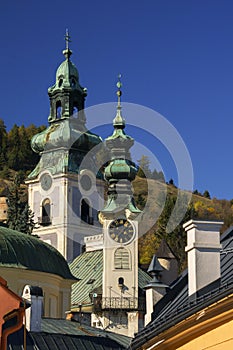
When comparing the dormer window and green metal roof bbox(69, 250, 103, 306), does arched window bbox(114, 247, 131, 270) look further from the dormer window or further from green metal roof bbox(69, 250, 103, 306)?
the dormer window

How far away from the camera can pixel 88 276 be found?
7475 centimetres

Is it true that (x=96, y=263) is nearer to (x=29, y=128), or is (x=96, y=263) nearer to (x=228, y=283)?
(x=228, y=283)

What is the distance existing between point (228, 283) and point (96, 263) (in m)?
63.5

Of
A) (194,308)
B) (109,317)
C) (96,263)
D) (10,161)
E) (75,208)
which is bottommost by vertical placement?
(194,308)

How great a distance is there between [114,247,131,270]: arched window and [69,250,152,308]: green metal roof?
1.90m

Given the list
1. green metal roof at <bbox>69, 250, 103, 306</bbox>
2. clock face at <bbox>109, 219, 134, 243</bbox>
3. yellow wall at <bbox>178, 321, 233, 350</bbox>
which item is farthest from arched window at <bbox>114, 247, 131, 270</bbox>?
yellow wall at <bbox>178, 321, 233, 350</bbox>

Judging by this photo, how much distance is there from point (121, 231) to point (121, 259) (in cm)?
200

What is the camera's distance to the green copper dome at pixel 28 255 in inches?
1563

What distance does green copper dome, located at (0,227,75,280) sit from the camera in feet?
130

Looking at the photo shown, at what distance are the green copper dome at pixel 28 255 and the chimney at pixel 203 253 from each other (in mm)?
24707

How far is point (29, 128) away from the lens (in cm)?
14950

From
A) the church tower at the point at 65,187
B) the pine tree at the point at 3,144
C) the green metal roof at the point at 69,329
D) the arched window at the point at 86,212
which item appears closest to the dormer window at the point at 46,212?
the church tower at the point at 65,187

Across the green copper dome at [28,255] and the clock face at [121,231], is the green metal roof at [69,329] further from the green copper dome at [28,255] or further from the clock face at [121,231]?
the clock face at [121,231]

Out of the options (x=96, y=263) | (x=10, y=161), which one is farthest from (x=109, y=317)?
(x=10, y=161)
